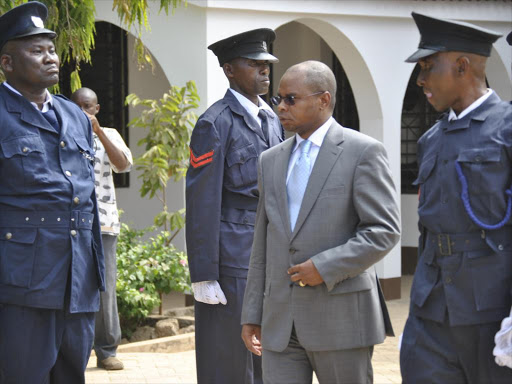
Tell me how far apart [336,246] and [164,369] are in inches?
164

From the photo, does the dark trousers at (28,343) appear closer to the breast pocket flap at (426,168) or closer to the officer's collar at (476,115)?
the breast pocket flap at (426,168)

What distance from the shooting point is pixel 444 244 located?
3525mm

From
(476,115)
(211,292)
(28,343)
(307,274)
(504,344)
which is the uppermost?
(476,115)

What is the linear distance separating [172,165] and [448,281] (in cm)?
630

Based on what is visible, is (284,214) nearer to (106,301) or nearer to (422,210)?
(422,210)

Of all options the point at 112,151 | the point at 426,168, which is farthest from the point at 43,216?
the point at 112,151

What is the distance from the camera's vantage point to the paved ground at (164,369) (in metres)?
7.19

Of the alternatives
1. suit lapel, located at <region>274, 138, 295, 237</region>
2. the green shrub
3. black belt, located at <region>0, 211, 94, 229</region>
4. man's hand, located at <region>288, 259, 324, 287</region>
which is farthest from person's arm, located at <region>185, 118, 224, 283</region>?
the green shrub

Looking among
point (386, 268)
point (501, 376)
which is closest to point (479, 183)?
point (501, 376)

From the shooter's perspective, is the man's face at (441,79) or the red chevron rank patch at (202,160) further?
the red chevron rank patch at (202,160)

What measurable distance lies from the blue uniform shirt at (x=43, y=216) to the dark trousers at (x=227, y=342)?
2.28 feet

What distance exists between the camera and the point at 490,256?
3.43m

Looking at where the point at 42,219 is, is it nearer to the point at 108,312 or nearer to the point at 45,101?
the point at 45,101

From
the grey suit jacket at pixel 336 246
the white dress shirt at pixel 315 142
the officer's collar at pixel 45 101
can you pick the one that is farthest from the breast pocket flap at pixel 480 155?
the officer's collar at pixel 45 101
